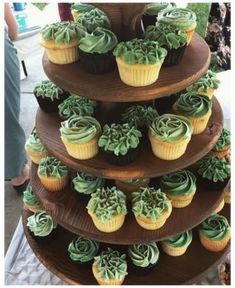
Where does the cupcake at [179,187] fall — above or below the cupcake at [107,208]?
below

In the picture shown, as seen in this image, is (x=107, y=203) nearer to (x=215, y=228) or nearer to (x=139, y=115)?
(x=139, y=115)

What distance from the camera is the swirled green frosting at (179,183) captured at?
170 centimetres

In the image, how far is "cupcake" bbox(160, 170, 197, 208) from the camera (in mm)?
1696

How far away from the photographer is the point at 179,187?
1.70m

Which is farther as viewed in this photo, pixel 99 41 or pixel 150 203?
pixel 150 203

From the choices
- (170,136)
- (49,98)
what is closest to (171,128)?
(170,136)

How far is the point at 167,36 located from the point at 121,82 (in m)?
0.25

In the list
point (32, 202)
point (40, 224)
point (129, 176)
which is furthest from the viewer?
point (32, 202)

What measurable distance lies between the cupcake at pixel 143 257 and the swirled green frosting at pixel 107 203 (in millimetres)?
253

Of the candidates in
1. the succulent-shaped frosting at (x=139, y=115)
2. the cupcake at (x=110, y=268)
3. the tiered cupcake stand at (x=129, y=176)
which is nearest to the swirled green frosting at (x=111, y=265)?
the cupcake at (x=110, y=268)

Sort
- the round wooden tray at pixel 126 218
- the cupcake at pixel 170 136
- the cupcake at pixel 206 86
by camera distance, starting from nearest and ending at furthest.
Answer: the cupcake at pixel 170 136, the round wooden tray at pixel 126 218, the cupcake at pixel 206 86

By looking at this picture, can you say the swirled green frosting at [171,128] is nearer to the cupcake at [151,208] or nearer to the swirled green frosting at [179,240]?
the cupcake at [151,208]

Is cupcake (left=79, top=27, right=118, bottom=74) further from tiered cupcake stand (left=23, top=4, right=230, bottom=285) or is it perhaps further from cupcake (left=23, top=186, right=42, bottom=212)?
cupcake (left=23, top=186, right=42, bottom=212)
